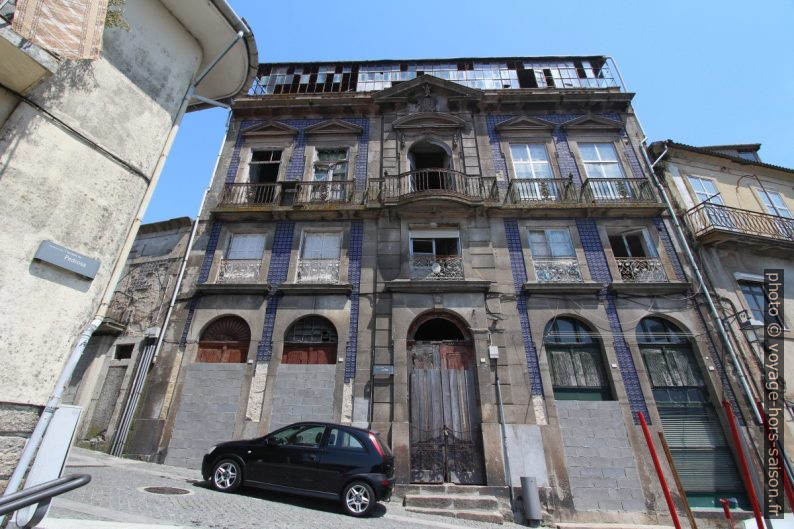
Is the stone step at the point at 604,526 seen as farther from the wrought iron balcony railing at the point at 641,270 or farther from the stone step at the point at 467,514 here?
the wrought iron balcony railing at the point at 641,270

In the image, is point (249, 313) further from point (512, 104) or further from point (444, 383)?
point (512, 104)

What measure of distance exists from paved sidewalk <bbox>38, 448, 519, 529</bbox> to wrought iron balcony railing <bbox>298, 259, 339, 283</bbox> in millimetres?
6047

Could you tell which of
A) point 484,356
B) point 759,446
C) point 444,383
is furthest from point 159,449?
point 759,446

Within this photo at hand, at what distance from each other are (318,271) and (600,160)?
11493 millimetres

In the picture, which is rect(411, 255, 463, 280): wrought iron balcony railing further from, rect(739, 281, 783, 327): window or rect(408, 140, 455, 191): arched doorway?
rect(739, 281, 783, 327): window

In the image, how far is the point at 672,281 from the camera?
457 inches

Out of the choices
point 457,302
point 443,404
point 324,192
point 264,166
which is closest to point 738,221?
point 457,302

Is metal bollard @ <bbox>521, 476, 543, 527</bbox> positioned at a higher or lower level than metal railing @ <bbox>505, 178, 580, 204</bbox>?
lower

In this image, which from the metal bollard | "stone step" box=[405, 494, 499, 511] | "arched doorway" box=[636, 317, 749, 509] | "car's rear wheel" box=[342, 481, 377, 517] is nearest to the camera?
"car's rear wheel" box=[342, 481, 377, 517]

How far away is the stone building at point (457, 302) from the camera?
963cm

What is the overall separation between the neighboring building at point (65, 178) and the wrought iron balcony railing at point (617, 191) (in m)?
12.5

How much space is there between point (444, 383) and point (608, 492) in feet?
15.4

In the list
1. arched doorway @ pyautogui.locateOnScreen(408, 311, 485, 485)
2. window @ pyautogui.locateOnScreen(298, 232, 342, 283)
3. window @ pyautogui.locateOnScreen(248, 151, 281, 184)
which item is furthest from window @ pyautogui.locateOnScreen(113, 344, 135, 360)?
arched doorway @ pyautogui.locateOnScreen(408, 311, 485, 485)

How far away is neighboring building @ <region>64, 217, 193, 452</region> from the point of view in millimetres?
10477
